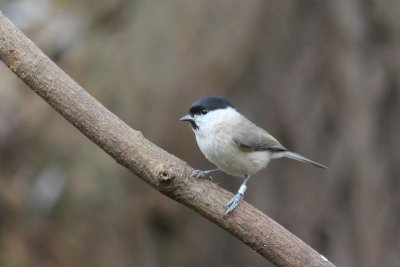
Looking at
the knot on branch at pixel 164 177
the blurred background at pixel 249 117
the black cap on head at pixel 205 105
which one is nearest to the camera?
the knot on branch at pixel 164 177

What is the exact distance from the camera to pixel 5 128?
16.9ft

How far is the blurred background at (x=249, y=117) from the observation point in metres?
4.59

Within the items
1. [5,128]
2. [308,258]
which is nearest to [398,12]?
[308,258]

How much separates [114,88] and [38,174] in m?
0.91

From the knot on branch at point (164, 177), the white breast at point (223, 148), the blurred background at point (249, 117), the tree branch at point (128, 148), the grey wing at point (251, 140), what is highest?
the blurred background at point (249, 117)

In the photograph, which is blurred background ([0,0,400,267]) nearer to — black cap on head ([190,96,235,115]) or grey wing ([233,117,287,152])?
grey wing ([233,117,287,152])

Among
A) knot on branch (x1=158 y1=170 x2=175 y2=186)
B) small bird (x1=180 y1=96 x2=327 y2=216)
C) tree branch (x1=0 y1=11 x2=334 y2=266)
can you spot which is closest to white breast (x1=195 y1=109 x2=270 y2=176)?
small bird (x1=180 y1=96 x2=327 y2=216)

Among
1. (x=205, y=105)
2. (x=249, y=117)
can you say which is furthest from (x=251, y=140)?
(x=249, y=117)

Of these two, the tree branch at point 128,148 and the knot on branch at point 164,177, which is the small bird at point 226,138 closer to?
the tree branch at point 128,148

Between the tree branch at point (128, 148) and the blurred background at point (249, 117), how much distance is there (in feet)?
7.66

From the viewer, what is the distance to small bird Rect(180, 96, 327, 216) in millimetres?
2715

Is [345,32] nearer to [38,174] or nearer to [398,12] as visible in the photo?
[398,12]

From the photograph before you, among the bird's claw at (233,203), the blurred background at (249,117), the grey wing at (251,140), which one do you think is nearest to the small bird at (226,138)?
the grey wing at (251,140)

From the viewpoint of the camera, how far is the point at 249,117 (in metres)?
4.62
